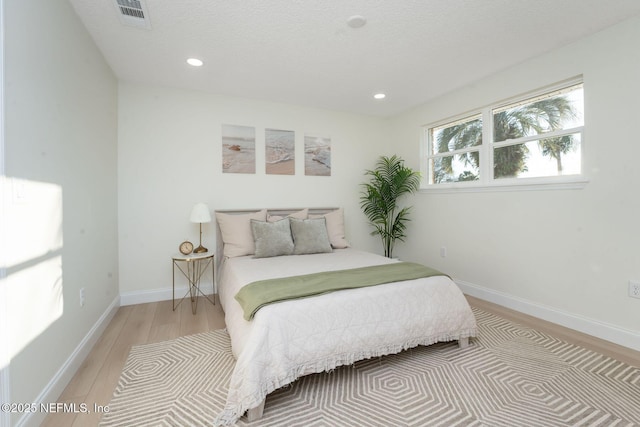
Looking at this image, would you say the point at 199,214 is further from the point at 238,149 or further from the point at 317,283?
the point at 317,283

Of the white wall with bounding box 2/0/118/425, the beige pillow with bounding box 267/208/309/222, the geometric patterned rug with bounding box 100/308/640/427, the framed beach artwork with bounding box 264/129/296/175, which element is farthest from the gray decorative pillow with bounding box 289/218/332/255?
the white wall with bounding box 2/0/118/425

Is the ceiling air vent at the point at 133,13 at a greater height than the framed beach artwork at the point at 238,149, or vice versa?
the ceiling air vent at the point at 133,13

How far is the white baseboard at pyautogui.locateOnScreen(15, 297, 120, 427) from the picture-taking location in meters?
1.41

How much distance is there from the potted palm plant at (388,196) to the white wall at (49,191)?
3301 mm

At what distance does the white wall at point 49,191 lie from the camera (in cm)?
132

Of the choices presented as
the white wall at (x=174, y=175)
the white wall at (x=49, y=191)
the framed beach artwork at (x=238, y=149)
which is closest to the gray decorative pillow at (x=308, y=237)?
the white wall at (x=174, y=175)

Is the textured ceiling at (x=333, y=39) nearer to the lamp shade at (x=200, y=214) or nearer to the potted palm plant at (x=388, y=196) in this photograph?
the potted palm plant at (x=388, y=196)

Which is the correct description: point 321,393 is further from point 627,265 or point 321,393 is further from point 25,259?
point 627,265

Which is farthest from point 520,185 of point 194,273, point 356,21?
point 194,273

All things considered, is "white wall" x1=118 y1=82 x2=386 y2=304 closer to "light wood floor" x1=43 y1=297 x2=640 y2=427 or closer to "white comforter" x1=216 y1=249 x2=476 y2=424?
"light wood floor" x1=43 y1=297 x2=640 y2=427

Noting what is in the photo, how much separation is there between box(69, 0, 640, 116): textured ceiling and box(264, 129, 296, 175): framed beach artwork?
2.18 feet

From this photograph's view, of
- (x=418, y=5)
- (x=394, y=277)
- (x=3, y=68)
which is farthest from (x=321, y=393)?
(x=418, y=5)

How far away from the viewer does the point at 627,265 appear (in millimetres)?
2227

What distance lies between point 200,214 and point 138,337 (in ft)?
4.24
